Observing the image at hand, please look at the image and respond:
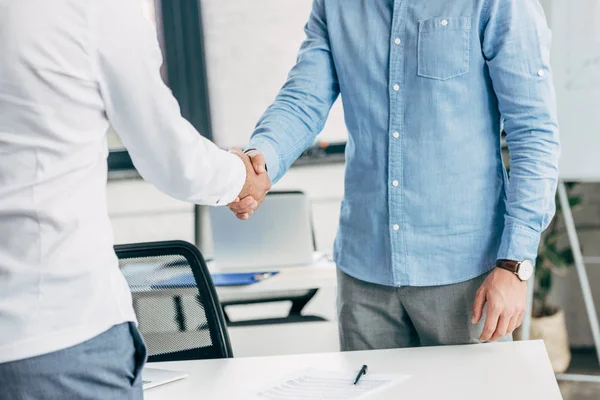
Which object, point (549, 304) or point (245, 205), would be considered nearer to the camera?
point (245, 205)

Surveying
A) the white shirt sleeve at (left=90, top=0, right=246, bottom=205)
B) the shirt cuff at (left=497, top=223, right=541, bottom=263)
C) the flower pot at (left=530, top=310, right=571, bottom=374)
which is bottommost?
the flower pot at (left=530, top=310, right=571, bottom=374)

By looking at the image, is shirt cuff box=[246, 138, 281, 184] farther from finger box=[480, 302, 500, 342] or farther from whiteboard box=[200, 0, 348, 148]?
whiteboard box=[200, 0, 348, 148]

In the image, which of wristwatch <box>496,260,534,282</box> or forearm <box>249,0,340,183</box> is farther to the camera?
forearm <box>249,0,340,183</box>

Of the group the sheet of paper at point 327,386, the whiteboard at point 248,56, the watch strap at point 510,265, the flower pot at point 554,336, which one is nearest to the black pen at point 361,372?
the sheet of paper at point 327,386

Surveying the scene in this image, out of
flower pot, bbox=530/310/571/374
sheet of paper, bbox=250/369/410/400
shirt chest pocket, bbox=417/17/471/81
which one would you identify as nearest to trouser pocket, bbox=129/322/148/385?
sheet of paper, bbox=250/369/410/400

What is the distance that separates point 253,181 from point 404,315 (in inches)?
16.4

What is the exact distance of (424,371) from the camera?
139 centimetres

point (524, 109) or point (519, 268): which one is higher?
point (524, 109)

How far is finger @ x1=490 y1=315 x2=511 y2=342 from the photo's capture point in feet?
4.79

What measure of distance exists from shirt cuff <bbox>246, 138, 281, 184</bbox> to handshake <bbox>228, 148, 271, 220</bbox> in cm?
2

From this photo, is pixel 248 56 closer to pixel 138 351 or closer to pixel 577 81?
pixel 577 81

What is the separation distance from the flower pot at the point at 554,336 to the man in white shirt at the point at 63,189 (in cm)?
277

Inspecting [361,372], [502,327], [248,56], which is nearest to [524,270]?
[502,327]

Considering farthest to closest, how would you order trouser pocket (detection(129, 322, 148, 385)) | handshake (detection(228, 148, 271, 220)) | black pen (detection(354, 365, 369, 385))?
handshake (detection(228, 148, 271, 220))
black pen (detection(354, 365, 369, 385))
trouser pocket (detection(129, 322, 148, 385))
